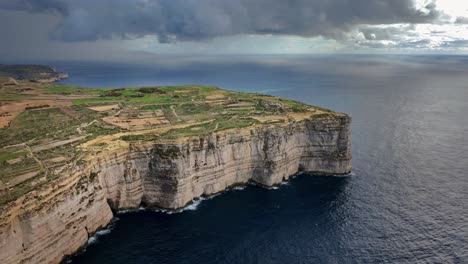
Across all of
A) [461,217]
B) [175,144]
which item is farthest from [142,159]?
[461,217]

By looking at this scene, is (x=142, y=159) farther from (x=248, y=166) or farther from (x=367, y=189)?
(x=367, y=189)

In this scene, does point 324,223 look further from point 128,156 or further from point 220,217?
point 128,156

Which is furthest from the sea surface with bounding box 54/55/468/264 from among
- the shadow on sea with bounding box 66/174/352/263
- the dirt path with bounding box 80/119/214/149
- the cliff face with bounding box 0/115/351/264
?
the dirt path with bounding box 80/119/214/149

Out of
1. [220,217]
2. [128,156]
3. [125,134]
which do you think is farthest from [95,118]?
[220,217]

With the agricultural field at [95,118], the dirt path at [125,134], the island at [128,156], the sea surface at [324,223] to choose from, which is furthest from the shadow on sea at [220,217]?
the dirt path at [125,134]

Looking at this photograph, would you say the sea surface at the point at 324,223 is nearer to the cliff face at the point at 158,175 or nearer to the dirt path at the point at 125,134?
the cliff face at the point at 158,175
